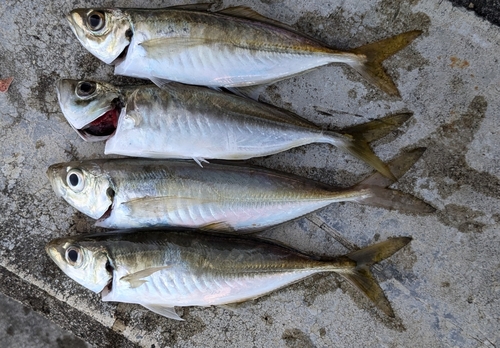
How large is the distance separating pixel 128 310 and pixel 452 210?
227 cm

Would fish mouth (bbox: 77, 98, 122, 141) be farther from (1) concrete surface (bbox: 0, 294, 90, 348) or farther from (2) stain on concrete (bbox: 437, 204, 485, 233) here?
(2) stain on concrete (bbox: 437, 204, 485, 233)

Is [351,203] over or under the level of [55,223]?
over

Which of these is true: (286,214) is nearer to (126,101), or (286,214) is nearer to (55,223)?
(126,101)

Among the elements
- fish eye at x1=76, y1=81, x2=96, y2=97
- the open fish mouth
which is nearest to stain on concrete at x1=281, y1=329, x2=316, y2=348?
the open fish mouth

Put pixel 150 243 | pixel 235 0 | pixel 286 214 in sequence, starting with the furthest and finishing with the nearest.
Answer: pixel 235 0 < pixel 286 214 < pixel 150 243

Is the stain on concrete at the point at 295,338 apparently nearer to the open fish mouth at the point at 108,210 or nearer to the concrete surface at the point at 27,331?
the open fish mouth at the point at 108,210

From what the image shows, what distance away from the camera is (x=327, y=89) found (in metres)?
2.74

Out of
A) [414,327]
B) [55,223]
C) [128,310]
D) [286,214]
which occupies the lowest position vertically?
Answer: [128,310]

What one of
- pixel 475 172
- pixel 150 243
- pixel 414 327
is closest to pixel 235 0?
pixel 150 243

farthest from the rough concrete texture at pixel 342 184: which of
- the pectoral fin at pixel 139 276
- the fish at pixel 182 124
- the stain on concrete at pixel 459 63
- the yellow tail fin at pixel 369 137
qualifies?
the pectoral fin at pixel 139 276

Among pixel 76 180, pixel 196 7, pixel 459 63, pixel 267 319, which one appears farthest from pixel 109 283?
pixel 459 63

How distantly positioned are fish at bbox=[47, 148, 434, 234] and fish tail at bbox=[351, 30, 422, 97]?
0.56 metres

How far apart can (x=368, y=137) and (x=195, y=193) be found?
1.15 metres

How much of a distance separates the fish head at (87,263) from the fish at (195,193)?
7.5 inches
